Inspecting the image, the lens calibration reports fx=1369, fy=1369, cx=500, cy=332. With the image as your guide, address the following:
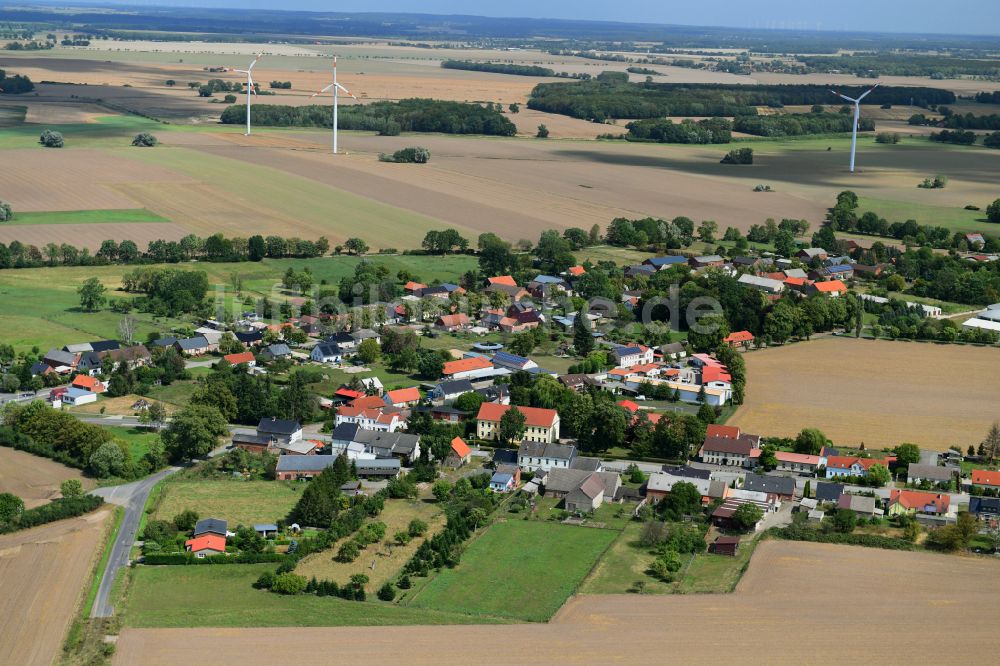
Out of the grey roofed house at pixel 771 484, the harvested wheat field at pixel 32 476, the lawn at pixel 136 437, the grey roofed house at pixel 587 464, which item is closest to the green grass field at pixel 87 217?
the lawn at pixel 136 437

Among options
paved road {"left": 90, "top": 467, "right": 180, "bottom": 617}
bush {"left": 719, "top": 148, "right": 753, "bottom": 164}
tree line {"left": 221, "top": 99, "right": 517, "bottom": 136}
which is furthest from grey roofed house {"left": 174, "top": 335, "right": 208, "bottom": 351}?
tree line {"left": 221, "top": 99, "right": 517, "bottom": 136}

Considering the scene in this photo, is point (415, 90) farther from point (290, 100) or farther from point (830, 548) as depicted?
point (830, 548)

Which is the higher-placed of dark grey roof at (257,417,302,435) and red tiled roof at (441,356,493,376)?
red tiled roof at (441,356,493,376)

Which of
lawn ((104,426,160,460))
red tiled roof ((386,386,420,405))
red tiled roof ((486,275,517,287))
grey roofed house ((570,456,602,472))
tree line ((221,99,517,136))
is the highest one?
tree line ((221,99,517,136))

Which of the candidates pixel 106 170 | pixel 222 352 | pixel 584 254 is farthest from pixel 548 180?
pixel 222 352

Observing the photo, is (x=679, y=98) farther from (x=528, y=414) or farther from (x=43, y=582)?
(x=43, y=582)

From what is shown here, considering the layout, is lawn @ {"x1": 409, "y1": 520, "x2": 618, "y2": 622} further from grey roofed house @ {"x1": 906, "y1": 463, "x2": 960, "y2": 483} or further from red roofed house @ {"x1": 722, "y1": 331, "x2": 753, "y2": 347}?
Result: red roofed house @ {"x1": 722, "y1": 331, "x2": 753, "y2": 347}

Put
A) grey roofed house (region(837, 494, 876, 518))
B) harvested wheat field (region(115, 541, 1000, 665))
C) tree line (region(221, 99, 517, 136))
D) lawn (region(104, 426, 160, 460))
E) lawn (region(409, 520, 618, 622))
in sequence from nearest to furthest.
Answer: harvested wheat field (region(115, 541, 1000, 665)) → lawn (region(409, 520, 618, 622)) → grey roofed house (region(837, 494, 876, 518)) → lawn (region(104, 426, 160, 460)) → tree line (region(221, 99, 517, 136))

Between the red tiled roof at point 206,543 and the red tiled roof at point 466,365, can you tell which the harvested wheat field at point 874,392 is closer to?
the red tiled roof at point 466,365
